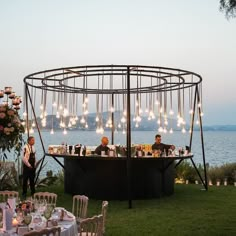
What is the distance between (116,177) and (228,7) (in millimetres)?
6199

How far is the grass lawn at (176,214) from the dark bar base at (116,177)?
1.02 ft

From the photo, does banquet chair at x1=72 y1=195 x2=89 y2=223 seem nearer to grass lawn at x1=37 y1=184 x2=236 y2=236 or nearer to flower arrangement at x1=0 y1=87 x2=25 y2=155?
grass lawn at x1=37 y1=184 x2=236 y2=236

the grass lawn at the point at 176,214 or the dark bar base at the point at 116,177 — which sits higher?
the dark bar base at the point at 116,177

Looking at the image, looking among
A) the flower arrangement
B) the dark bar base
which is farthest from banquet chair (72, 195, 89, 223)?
the dark bar base

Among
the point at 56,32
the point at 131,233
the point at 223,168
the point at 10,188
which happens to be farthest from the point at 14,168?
the point at 223,168

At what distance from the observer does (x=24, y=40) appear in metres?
17.0

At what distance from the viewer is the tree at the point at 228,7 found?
19.3ft

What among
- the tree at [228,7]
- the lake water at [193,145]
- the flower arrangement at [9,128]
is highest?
the tree at [228,7]

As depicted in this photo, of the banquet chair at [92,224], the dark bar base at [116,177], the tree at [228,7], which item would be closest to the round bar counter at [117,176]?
the dark bar base at [116,177]

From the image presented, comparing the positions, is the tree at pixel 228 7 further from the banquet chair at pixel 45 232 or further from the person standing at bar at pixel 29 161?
the person standing at bar at pixel 29 161

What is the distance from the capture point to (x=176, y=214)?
9461mm

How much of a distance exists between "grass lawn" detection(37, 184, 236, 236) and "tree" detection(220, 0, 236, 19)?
387 cm

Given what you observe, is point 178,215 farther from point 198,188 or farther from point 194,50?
point 194,50

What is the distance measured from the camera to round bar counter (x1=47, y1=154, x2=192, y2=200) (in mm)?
11102
